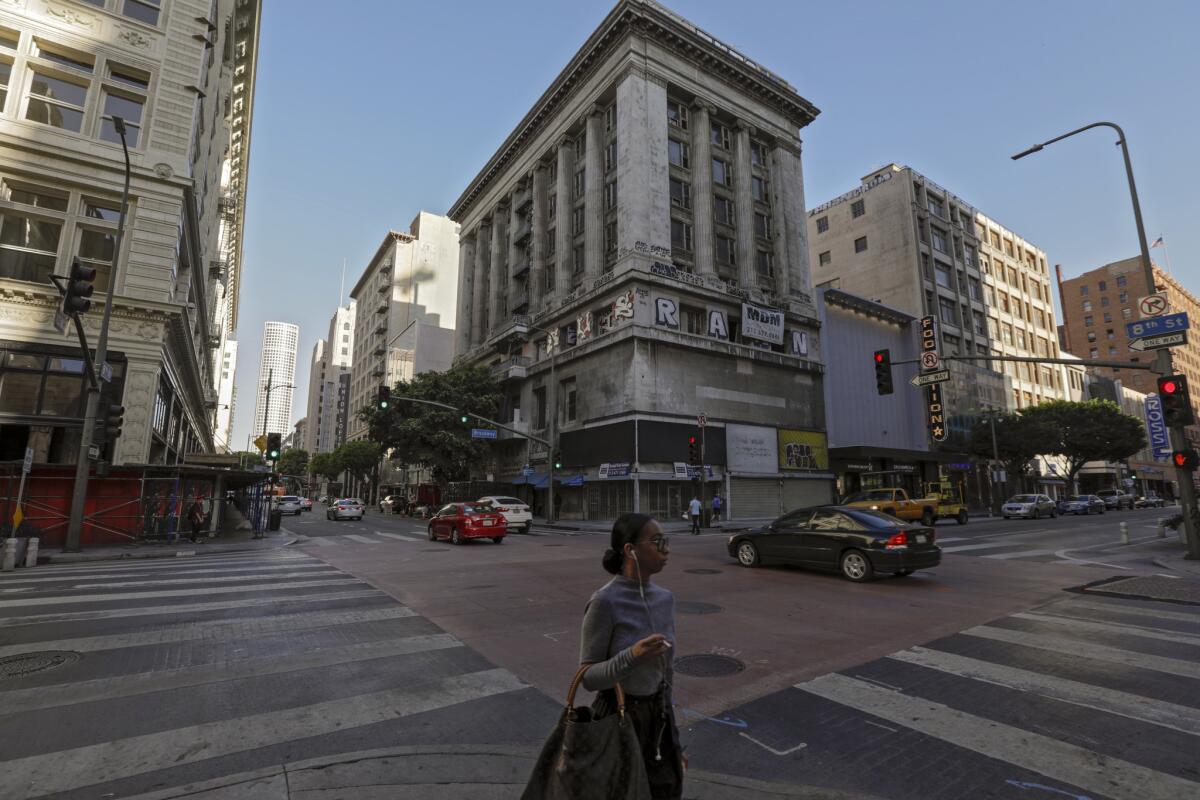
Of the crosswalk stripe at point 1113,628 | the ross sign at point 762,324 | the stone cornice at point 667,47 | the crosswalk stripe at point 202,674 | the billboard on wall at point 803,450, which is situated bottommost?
the crosswalk stripe at point 202,674

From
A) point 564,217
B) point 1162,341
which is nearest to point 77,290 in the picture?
point 1162,341

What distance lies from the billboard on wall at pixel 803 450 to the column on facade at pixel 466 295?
118ft

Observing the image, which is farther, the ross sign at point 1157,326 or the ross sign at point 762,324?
the ross sign at point 762,324

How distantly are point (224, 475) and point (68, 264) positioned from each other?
9618 millimetres

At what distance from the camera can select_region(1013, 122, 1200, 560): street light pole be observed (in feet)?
43.9

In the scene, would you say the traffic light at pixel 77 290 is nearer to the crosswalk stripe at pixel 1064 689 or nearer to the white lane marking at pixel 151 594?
the white lane marking at pixel 151 594

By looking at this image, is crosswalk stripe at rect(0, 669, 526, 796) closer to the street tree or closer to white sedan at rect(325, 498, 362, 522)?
white sedan at rect(325, 498, 362, 522)

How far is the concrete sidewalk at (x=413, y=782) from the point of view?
329 cm

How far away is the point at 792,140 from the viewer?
49188mm

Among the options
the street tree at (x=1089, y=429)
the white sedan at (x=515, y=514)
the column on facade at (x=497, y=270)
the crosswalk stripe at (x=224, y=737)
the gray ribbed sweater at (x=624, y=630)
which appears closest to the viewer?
the gray ribbed sweater at (x=624, y=630)

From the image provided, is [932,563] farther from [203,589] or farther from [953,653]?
[203,589]

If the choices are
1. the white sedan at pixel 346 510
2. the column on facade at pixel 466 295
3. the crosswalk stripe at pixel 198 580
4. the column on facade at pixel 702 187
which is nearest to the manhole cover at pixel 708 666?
the crosswalk stripe at pixel 198 580

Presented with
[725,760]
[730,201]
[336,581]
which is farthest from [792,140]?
[725,760]

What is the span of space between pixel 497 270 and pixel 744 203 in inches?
1003
